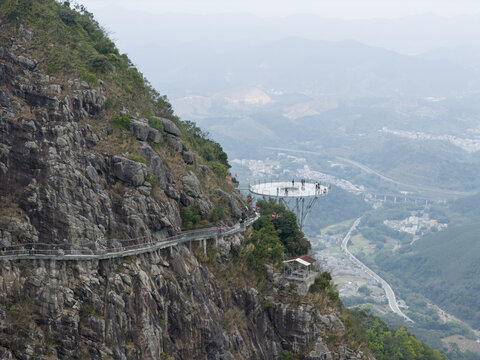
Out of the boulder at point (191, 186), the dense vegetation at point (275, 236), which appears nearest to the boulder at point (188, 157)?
the boulder at point (191, 186)

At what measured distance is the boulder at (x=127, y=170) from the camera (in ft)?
181

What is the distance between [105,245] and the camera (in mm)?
51875

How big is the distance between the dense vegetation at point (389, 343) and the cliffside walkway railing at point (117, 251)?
24127 millimetres

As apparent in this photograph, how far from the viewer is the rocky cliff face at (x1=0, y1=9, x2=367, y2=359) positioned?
4769 centimetres

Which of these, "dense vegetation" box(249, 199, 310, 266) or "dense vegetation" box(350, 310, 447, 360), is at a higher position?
"dense vegetation" box(249, 199, 310, 266)

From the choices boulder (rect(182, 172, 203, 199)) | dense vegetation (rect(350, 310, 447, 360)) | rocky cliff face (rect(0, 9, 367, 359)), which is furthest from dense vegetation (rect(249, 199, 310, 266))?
dense vegetation (rect(350, 310, 447, 360))

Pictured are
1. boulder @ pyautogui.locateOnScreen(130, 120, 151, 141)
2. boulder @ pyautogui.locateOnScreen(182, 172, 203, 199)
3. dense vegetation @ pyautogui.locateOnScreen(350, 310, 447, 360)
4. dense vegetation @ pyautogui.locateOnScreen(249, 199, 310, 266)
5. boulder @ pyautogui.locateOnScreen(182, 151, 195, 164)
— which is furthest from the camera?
dense vegetation @ pyautogui.locateOnScreen(350, 310, 447, 360)

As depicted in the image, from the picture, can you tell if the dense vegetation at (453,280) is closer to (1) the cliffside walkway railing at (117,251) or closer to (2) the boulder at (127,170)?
(1) the cliffside walkway railing at (117,251)

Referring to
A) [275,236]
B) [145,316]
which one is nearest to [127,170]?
[145,316]

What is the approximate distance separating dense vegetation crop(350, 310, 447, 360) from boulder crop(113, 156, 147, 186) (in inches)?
1290

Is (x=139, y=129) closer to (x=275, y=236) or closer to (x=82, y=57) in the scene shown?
(x=82, y=57)

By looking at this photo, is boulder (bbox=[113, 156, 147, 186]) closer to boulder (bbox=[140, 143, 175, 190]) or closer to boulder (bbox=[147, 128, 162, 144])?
boulder (bbox=[140, 143, 175, 190])

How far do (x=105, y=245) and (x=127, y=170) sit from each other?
20.4 feet

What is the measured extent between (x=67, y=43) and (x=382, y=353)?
149 feet
